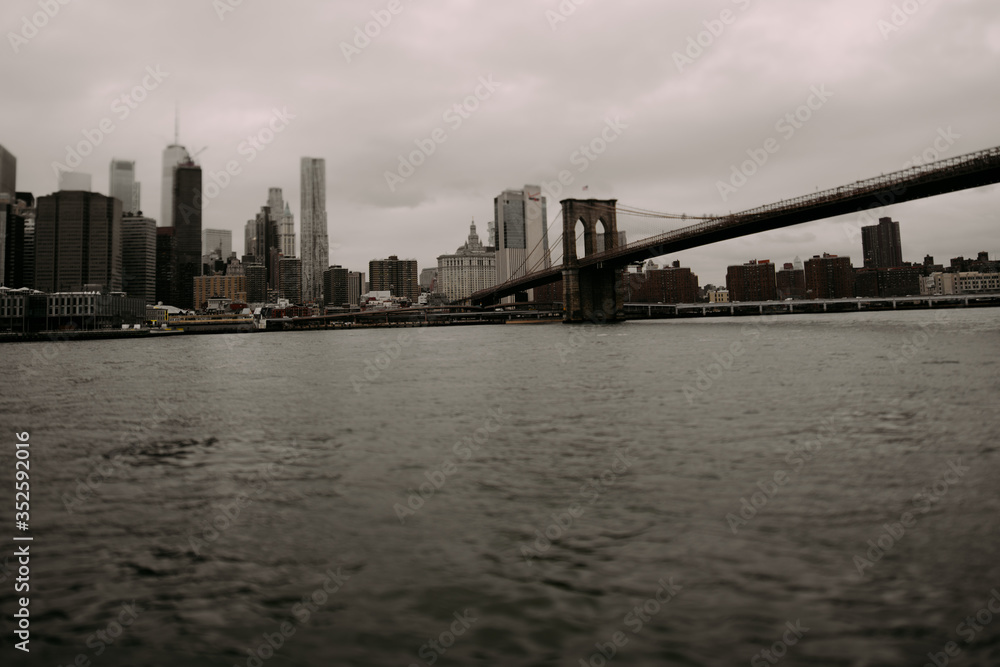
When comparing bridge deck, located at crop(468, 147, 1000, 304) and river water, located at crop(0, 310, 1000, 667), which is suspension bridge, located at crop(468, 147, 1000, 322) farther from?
river water, located at crop(0, 310, 1000, 667)

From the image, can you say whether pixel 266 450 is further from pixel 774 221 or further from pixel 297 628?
pixel 774 221

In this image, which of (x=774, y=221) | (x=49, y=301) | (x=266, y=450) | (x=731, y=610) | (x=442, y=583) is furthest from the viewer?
(x=49, y=301)

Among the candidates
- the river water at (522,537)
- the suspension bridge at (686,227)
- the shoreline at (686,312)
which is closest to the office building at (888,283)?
the shoreline at (686,312)

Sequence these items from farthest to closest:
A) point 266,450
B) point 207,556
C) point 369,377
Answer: point 369,377 < point 266,450 < point 207,556

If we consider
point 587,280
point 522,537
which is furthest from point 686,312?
point 522,537

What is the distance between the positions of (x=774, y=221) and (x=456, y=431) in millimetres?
46884

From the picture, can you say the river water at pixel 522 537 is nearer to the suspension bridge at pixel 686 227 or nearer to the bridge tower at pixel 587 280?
the suspension bridge at pixel 686 227

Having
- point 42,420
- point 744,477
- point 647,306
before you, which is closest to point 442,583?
point 744,477

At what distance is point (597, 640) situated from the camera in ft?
14.0

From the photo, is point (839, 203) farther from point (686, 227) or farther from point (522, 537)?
point (522, 537)

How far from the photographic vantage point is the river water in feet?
14.1

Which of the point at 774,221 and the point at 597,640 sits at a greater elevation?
the point at 774,221

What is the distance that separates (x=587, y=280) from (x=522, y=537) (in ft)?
268

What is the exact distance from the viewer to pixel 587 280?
86.4 m
